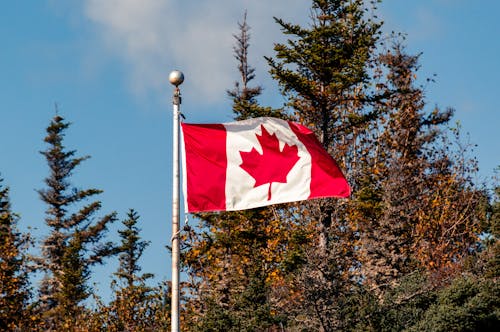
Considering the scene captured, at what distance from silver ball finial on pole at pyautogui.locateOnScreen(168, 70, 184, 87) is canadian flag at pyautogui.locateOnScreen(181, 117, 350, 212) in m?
0.76

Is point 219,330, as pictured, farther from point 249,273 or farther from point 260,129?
point 260,129

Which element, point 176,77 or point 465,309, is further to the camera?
point 465,309

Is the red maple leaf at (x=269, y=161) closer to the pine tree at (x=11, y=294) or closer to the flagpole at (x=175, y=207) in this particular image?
the flagpole at (x=175, y=207)

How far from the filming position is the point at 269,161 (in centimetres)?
1401

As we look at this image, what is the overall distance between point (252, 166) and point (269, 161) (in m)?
0.29

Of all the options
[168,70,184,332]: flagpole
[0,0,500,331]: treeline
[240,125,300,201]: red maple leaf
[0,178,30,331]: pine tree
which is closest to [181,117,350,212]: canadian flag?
[240,125,300,201]: red maple leaf

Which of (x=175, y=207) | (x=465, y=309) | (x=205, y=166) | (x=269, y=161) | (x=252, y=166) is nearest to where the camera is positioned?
(x=175, y=207)

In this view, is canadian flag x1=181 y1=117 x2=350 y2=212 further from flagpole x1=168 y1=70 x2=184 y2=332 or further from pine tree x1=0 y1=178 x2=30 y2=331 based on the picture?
pine tree x1=0 y1=178 x2=30 y2=331

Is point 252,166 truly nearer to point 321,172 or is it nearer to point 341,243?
point 321,172

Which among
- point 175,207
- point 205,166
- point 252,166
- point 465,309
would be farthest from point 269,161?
point 465,309

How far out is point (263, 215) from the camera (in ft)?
125

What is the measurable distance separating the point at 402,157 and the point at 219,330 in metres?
17.6

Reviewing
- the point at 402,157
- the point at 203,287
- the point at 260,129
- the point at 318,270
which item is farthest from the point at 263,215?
the point at 260,129

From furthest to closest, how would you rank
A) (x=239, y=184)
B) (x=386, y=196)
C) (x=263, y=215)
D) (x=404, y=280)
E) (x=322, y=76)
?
(x=263, y=215) → (x=386, y=196) → (x=322, y=76) → (x=404, y=280) → (x=239, y=184)
